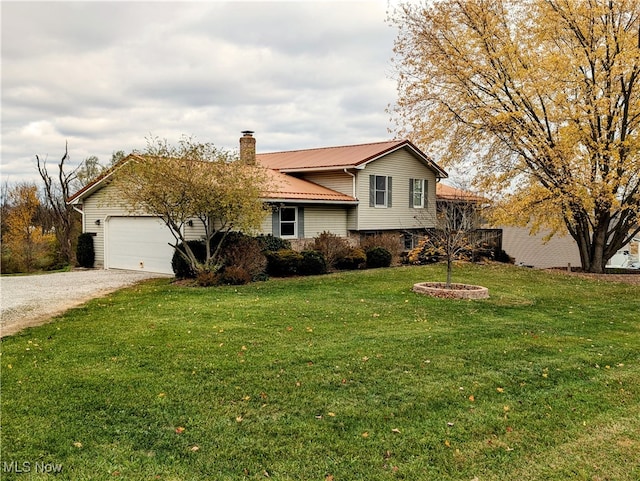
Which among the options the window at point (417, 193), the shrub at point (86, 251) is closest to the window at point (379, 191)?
the window at point (417, 193)

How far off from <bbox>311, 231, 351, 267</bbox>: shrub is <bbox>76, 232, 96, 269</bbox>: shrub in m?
9.36

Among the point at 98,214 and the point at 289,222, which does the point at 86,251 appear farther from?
the point at 289,222

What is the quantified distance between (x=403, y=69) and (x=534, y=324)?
1338cm

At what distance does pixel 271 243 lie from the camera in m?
17.8

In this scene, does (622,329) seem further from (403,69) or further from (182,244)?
(403,69)

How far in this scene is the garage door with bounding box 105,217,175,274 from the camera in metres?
17.2

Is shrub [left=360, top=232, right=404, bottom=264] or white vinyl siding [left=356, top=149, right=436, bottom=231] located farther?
white vinyl siding [left=356, top=149, right=436, bottom=231]

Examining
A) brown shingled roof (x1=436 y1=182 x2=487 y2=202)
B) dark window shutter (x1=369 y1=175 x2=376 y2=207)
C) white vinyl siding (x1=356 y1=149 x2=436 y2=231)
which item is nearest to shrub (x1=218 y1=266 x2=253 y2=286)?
white vinyl siding (x1=356 y1=149 x2=436 y2=231)

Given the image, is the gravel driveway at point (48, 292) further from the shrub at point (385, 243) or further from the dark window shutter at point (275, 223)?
the shrub at point (385, 243)

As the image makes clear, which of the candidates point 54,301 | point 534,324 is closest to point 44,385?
point 54,301

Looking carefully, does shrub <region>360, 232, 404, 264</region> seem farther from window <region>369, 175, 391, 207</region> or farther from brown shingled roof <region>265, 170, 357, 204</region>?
brown shingled roof <region>265, 170, 357, 204</region>

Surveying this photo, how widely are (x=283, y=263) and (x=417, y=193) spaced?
35.4 feet

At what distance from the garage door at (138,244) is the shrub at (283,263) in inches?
137

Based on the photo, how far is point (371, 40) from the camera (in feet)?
55.2
